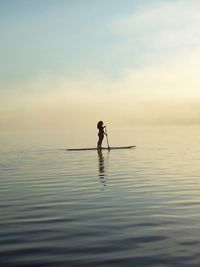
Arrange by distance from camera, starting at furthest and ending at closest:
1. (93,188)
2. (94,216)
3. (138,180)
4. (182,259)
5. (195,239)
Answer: (138,180) < (93,188) < (94,216) < (195,239) < (182,259)

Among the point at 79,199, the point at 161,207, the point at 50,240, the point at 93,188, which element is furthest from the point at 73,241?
the point at 93,188

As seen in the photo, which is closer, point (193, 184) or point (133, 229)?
point (133, 229)

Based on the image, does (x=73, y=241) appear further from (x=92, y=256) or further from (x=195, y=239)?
(x=195, y=239)

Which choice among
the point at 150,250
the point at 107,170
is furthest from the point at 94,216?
the point at 107,170

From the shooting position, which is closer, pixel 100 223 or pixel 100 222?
pixel 100 223

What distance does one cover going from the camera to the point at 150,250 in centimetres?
934

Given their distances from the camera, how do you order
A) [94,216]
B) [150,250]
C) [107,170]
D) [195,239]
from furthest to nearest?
[107,170] → [94,216] → [195,239] → [150,250]

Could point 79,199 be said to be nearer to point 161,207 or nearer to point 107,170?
point 161,207

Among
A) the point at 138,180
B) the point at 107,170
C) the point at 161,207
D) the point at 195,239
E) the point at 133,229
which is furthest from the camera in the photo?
the point at 107,170

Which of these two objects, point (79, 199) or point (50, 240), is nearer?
point (50, 240)

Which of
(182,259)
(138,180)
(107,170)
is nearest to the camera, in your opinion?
(182,259)

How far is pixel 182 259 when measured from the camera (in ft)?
28.3

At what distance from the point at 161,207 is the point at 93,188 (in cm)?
588

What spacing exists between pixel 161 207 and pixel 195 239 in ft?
14.7
